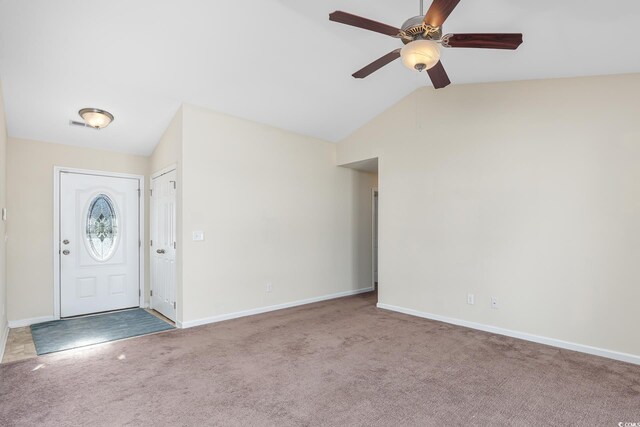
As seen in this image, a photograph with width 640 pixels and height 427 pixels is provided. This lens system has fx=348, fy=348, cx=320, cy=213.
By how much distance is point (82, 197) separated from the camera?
4.79 m

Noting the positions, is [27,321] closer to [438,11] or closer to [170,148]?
[170,148]

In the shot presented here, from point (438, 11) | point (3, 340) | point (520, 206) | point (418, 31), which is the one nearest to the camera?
point (438, 11)

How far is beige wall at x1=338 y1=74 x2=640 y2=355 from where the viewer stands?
3.25 metres

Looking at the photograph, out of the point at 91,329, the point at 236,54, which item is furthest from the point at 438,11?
the point at 91,329

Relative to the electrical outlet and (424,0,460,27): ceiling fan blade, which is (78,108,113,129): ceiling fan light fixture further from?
the electrical outlet

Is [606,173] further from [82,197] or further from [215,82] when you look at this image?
[82,197]

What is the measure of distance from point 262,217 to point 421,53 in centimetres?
322

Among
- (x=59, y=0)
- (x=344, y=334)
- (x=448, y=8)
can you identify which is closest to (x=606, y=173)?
(x=448, y=8)

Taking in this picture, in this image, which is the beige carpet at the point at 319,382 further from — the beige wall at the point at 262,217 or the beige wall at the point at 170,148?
the beige wall at the point at 170,148

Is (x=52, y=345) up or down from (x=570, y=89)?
down

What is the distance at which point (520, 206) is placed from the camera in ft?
12.5

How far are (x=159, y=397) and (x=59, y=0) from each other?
292cm

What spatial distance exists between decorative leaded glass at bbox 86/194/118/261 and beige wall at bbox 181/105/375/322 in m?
1.65

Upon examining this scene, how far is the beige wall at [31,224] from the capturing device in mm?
4277
